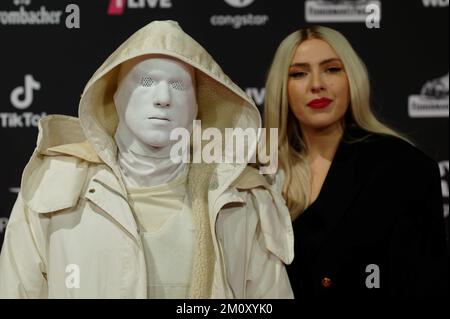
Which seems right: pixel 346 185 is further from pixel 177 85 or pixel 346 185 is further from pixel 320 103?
pixel 177 85

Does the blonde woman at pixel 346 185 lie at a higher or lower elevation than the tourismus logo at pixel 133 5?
lower

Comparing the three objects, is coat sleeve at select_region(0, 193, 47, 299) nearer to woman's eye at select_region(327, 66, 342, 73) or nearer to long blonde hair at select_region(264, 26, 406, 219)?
long blonde hair at select_region(264, 26, 406, 219)

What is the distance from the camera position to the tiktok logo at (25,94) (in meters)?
2.21

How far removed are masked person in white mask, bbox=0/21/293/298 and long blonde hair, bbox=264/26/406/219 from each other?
21 cm

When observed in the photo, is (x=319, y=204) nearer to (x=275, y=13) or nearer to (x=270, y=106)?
(x=270, y=106)

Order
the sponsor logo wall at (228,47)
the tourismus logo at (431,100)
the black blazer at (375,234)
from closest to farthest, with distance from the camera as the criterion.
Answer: the black blazer at (375,234) < the sponsor logo wall at (228,47) < the tourismus logo at (431,100)

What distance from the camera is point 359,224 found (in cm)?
196

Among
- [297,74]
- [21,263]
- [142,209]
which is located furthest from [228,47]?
[21,263]

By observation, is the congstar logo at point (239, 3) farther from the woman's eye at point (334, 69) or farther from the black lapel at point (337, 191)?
the black lapel at point (337, 191)

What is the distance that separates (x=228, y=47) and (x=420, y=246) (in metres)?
0.83

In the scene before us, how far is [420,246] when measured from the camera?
1.96 meters

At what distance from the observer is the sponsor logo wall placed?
2201mm

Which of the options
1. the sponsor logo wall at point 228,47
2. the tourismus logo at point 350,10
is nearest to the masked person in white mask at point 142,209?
the sponsor logo wall at point 228,47
